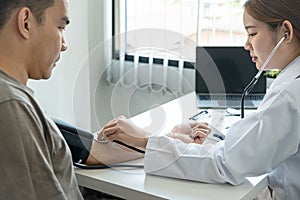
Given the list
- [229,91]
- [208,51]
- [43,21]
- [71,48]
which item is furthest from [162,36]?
[43,21]

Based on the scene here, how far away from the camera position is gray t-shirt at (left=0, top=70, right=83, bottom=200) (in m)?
0.83

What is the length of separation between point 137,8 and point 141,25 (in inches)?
4.4

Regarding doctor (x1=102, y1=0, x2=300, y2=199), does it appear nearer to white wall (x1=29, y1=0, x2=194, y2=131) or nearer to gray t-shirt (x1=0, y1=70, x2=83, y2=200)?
gray t-shirt (x1=0, y1=70, x2=83, y2=200)

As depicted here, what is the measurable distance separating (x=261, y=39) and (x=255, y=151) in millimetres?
327

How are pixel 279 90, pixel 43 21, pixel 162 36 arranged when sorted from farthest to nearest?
pixel 162 36
pixel 279 90
pixel 43 21

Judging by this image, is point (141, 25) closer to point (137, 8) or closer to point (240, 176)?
point (137, 8)

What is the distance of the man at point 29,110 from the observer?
84cm

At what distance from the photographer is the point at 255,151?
109cm

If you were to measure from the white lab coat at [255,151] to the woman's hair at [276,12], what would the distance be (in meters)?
0.12

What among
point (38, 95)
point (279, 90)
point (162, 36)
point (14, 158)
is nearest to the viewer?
point (14, 158)

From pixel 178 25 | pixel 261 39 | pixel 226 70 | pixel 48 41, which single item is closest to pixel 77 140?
pixel 48 41

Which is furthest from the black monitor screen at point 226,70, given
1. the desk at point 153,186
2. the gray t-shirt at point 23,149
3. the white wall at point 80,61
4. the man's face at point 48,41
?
the gray t-shirt at point 23,149

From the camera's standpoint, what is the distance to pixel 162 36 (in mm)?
2344

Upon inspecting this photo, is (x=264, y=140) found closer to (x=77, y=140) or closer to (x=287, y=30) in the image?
(x=287, y=30)
